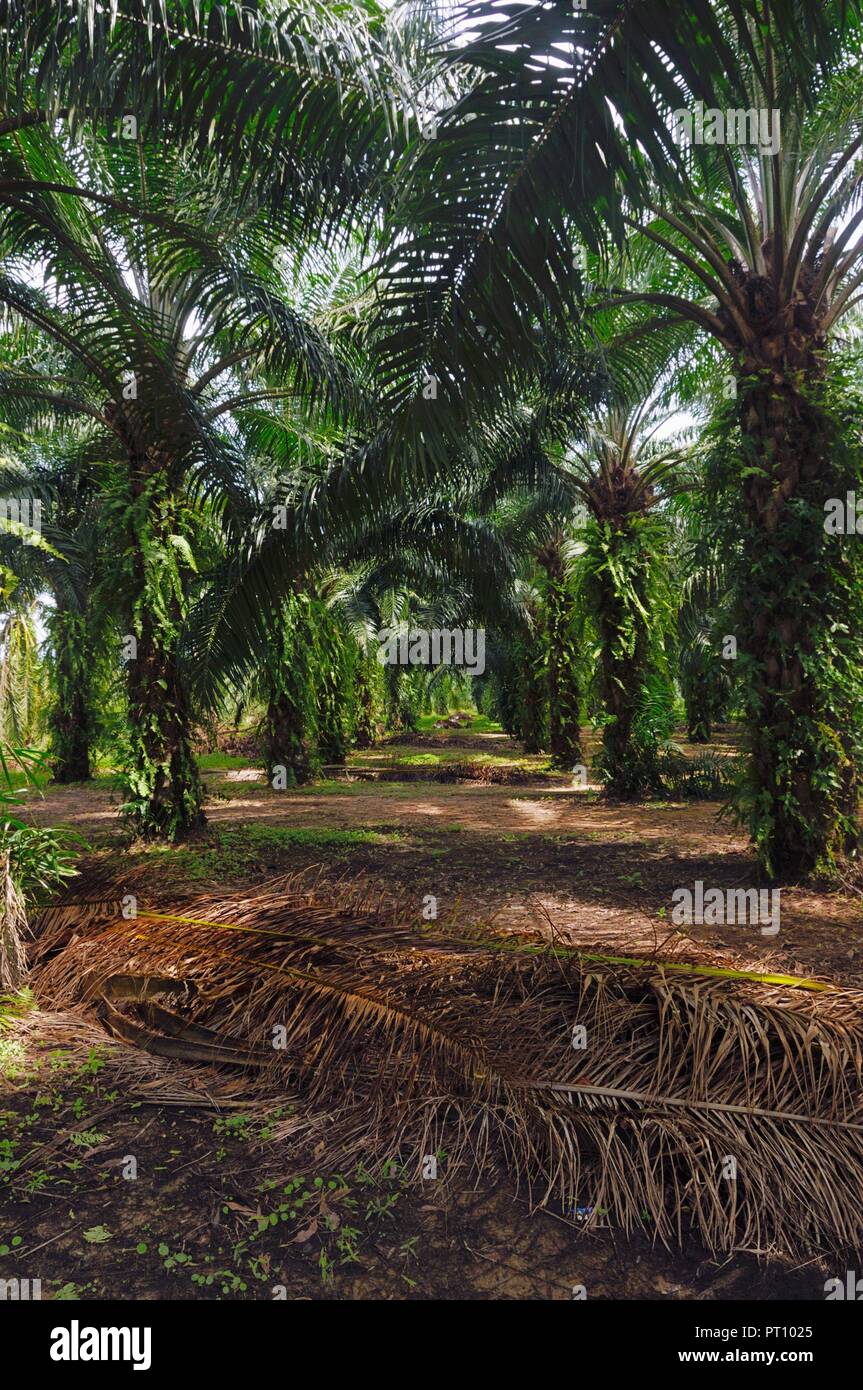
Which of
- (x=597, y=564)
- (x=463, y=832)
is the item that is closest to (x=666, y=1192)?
(x=463, y=832)

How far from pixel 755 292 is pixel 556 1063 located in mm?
5776

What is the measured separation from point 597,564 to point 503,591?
6.68 ft

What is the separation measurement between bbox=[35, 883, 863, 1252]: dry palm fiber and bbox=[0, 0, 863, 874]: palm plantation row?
219 centimetres

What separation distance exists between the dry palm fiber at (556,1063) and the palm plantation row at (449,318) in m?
Result: 2.19

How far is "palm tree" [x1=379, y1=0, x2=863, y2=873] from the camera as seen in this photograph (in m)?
3.45

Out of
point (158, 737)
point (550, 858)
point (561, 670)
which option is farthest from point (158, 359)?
point (561, 670)

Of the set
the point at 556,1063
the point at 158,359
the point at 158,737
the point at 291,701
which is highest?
the point at 158,359

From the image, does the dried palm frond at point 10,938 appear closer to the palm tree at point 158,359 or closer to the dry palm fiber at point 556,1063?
the dry palm fiber at point 556,1063

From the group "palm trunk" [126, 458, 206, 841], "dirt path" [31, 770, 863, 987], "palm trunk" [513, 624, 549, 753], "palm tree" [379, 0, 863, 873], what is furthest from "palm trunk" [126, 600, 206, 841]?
"palm trunk" [513, 624, 549, 753]

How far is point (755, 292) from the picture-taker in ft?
20.0

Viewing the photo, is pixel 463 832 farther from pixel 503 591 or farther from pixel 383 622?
pixel 383 622

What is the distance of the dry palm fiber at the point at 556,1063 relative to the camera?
2.14 metres

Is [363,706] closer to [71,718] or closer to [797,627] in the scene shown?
[71,718]

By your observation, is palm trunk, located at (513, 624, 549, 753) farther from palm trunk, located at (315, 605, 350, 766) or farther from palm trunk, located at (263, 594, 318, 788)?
palm trunk, located at (263, 594, 318, 788)
